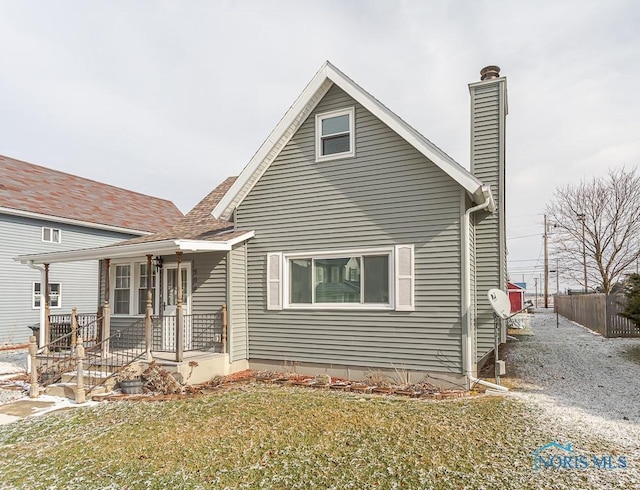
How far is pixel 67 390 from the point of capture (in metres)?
7.92

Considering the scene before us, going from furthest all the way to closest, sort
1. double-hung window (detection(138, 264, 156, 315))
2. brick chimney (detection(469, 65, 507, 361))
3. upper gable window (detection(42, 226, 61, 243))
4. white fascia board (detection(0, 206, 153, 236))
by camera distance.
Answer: upper gable window (detection(42, 226, 61, 243))
white fascia board (detection(0, 206, 153, 236))
double-hung window (detection(138, 264, 156, 315))
brick chimney (detection(469, 65, 507, 361))

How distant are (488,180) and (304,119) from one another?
14.1 ft

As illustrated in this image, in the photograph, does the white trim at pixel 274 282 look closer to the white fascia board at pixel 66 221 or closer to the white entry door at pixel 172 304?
the white entry door at pixel 172 304

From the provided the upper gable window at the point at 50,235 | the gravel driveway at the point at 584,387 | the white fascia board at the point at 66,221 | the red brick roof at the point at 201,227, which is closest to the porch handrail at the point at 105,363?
the red brick roof at the point at 201,227

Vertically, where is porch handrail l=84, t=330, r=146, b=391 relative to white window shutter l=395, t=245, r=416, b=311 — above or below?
below

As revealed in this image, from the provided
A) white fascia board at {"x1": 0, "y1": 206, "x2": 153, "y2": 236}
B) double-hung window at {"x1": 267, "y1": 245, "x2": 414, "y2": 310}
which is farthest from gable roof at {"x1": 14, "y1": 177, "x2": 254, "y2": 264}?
white fascia board at {"x1": 0, "y1": 206, "x2": 153, "y2": 236}

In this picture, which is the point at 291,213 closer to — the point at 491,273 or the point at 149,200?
the point at 491,273

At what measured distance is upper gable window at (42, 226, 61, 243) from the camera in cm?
1627

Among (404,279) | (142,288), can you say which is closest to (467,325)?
(404,279)

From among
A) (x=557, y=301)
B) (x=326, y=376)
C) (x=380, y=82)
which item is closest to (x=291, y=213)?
(x=326, y=376)

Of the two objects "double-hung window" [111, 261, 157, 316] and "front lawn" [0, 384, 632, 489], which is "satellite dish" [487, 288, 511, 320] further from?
"double-hung window" [111, 261, 157, 316]

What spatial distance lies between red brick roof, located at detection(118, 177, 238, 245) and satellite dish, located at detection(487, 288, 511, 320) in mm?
5479

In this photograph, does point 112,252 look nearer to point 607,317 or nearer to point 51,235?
point 51,235

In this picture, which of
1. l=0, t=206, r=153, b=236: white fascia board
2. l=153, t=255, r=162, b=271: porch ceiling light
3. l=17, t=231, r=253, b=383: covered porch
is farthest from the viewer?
l=0, t=206, r=153, b=236: white fascia board
